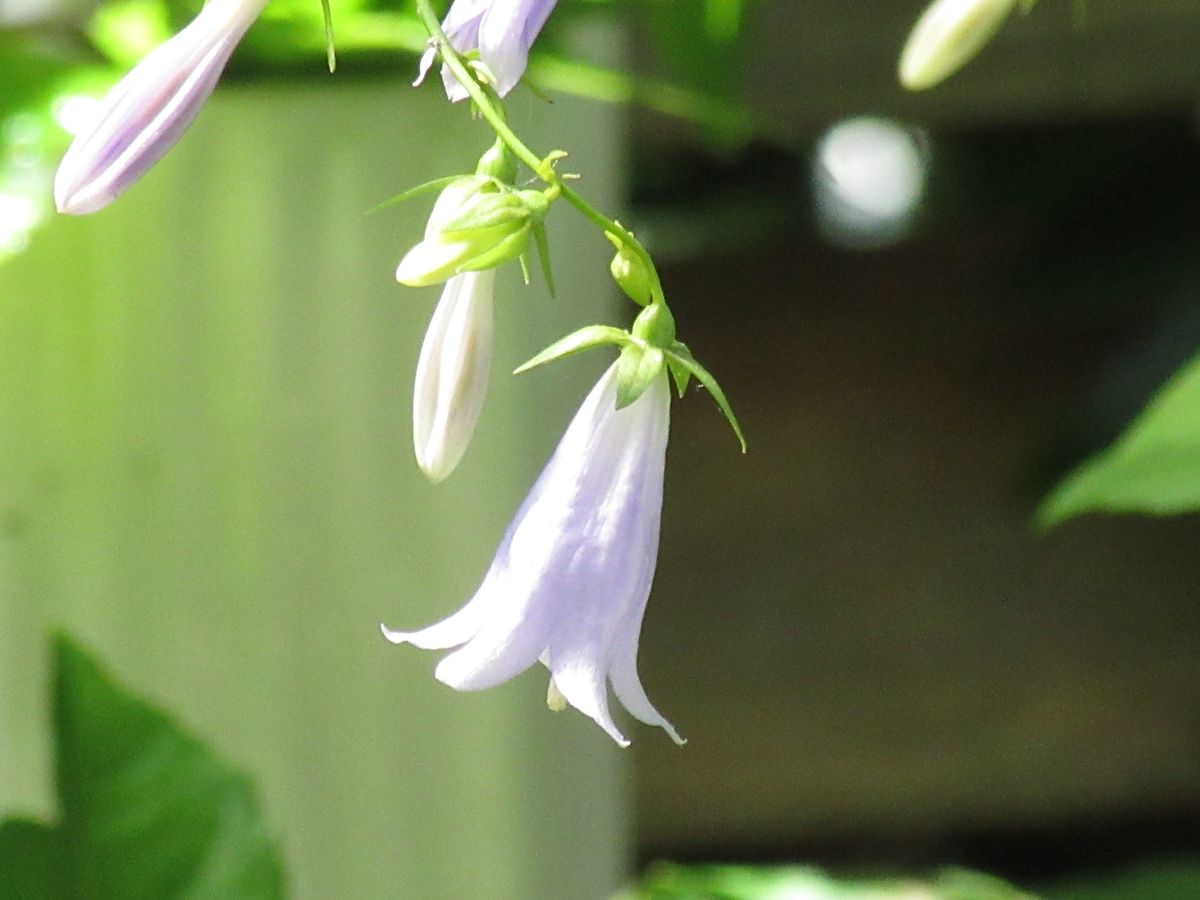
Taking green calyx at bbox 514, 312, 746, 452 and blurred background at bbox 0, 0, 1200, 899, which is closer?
green calyx at bbox 514, 312, 746, 452

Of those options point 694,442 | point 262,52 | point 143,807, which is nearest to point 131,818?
point 143,807

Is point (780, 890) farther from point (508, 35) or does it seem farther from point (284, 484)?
point (508, 35)

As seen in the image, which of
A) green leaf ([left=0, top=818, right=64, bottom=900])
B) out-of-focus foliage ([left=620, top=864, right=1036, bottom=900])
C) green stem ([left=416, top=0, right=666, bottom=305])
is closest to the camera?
green stem ([left=416, top=0, right=666, bottom=305])

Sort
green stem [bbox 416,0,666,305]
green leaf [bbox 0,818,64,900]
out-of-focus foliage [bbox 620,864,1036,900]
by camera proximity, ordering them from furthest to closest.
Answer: out-of-focus foliage [bbox 620,864,1036,900]
green leaf [bbox 0,818,64,900]
green stem [bbox 416,0,666,305]

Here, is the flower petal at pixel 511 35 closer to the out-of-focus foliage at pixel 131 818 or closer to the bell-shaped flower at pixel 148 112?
the bell-shaped flower at pixel 148 112

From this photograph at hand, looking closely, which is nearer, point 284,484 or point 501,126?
point 501,126

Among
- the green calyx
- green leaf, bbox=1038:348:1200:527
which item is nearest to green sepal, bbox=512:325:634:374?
the green calyx

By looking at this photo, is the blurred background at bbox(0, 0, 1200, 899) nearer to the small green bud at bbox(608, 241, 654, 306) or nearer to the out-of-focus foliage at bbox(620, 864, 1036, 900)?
the out-of-focus foliage at bbox(620, 864, 1036, 900)
